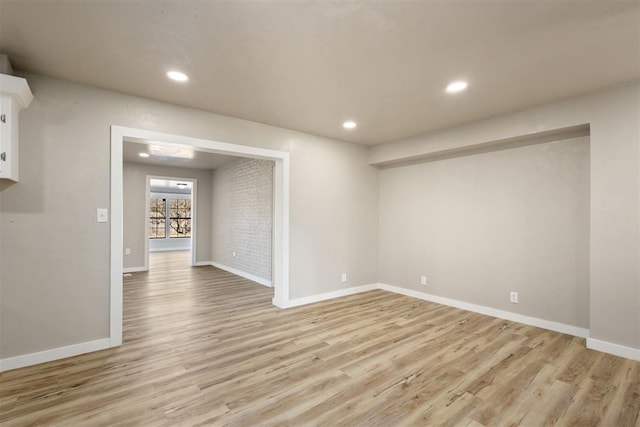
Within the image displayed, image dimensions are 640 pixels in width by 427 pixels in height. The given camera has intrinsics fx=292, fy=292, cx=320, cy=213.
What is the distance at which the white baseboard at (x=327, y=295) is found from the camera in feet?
13.9

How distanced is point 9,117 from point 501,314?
5.35m

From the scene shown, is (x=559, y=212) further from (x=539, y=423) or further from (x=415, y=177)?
(x=539, y=423)

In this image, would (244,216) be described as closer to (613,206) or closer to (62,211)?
(62,211)

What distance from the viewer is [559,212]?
11.1 ft

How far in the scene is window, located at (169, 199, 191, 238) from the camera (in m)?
12.3

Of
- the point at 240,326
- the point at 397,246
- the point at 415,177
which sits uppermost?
the point at 415,177

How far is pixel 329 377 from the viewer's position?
237cm

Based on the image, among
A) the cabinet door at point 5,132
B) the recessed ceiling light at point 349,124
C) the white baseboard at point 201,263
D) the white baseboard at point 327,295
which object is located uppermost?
the recessed ceiling light at point 349,124

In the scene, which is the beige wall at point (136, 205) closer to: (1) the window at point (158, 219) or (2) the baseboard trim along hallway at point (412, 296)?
(2) the baseboard trim along hallway at point (412, 296)

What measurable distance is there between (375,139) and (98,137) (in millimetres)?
3609

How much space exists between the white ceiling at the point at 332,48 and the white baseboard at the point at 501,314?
252 centimetres

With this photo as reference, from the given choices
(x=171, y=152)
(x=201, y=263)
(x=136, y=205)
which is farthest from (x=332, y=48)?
(x=201, y=263)

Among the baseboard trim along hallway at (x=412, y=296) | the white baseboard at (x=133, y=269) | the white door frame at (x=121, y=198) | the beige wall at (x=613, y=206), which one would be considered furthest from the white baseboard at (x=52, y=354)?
the beige wall at (x=613, y=206)

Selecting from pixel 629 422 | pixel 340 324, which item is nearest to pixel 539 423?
pixel 629 422
